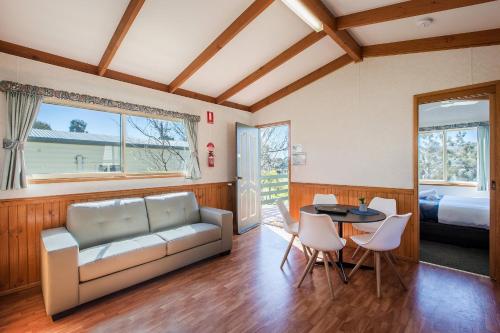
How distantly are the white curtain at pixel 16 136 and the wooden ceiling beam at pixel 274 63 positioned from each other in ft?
8.78

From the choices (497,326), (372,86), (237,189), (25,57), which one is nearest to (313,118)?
(372,86)

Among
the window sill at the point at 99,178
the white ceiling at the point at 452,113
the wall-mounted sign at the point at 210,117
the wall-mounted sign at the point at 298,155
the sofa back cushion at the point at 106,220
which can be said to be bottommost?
the sofa back cushion at the point at 106,220

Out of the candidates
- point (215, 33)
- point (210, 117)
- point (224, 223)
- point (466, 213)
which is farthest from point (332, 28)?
point (466, 213)

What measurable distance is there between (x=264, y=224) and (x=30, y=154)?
391 cm

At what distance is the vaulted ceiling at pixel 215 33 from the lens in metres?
2.33

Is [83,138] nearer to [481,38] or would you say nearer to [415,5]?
[415,5]

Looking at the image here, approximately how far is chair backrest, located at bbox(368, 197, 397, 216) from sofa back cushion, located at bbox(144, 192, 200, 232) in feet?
8.31

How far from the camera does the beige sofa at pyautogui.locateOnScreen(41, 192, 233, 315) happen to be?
2.15 metres

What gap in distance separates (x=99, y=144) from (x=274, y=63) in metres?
2.68

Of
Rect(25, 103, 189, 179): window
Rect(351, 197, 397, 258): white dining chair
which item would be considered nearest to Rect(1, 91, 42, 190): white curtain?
Rect(25, 103, 189, 179): window

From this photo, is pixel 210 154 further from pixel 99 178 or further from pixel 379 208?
pixel 379 208

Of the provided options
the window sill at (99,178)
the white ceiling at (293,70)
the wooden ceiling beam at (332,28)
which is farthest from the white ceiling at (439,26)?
the window sill at (99,178)

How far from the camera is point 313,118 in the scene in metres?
4.34

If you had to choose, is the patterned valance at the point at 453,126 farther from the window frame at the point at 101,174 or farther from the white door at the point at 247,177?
the window frame at the point at 101,174
